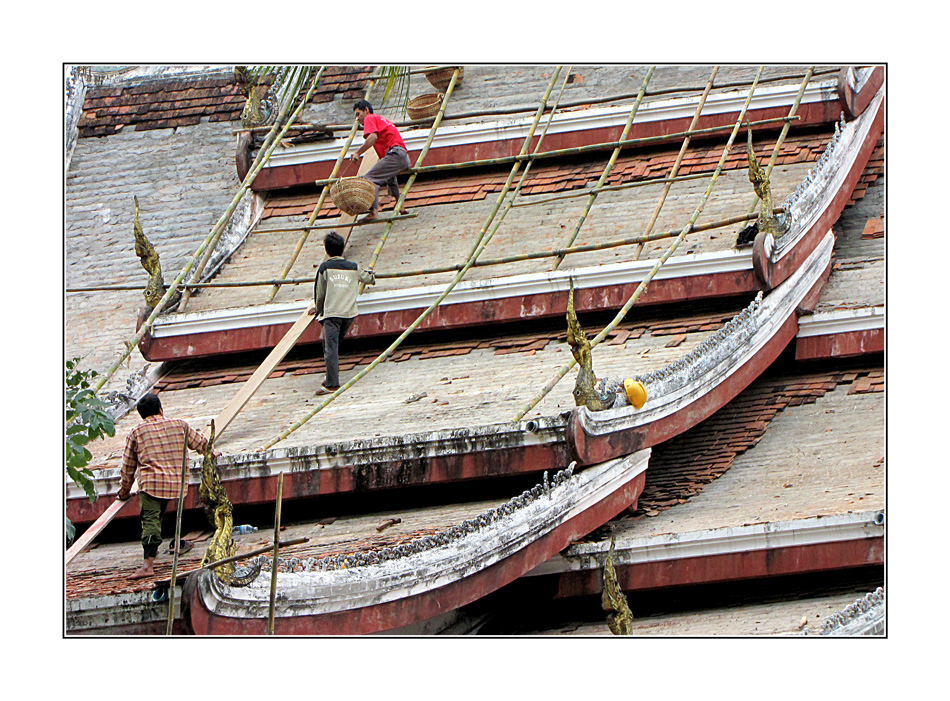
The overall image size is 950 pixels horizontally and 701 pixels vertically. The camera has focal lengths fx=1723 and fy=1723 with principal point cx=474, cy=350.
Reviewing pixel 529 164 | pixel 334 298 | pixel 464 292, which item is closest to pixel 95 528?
pixel 334 298

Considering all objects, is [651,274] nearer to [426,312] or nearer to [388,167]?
[426,312]

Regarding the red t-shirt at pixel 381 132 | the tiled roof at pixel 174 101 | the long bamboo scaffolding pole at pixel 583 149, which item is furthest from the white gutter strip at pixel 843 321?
the tiled roof at pixel 174 101

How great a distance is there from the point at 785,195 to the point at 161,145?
21.4 ft

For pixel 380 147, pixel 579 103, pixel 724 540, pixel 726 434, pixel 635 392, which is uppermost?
pixel 579 103

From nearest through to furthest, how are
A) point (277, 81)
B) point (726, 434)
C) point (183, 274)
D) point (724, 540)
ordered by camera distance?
point (724, 540) < point (726, 434) < point (183, 274) < point (277, 81)

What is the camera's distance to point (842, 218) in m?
16.1

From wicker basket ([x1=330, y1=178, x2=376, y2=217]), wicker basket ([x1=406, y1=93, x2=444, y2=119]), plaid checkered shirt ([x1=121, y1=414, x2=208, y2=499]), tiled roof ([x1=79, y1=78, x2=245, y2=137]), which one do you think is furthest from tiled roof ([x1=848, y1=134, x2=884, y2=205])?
A: plaid checkered shirt ([x1=121, y1=414, x2=208, y2=499])

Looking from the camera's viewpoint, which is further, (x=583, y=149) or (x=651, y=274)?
(x=583, y=149)

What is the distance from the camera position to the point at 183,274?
14.9 m

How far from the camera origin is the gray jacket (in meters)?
13.5

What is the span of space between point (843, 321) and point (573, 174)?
10.3ft

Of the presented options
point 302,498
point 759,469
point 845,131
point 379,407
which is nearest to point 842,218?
point 845,131

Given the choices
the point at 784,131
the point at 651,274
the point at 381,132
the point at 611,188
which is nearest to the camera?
the point at 651,274

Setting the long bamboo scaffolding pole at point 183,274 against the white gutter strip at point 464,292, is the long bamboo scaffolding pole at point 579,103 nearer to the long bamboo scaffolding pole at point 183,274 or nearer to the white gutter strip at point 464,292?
the long bamboo scaffolding pole at point 183,274
